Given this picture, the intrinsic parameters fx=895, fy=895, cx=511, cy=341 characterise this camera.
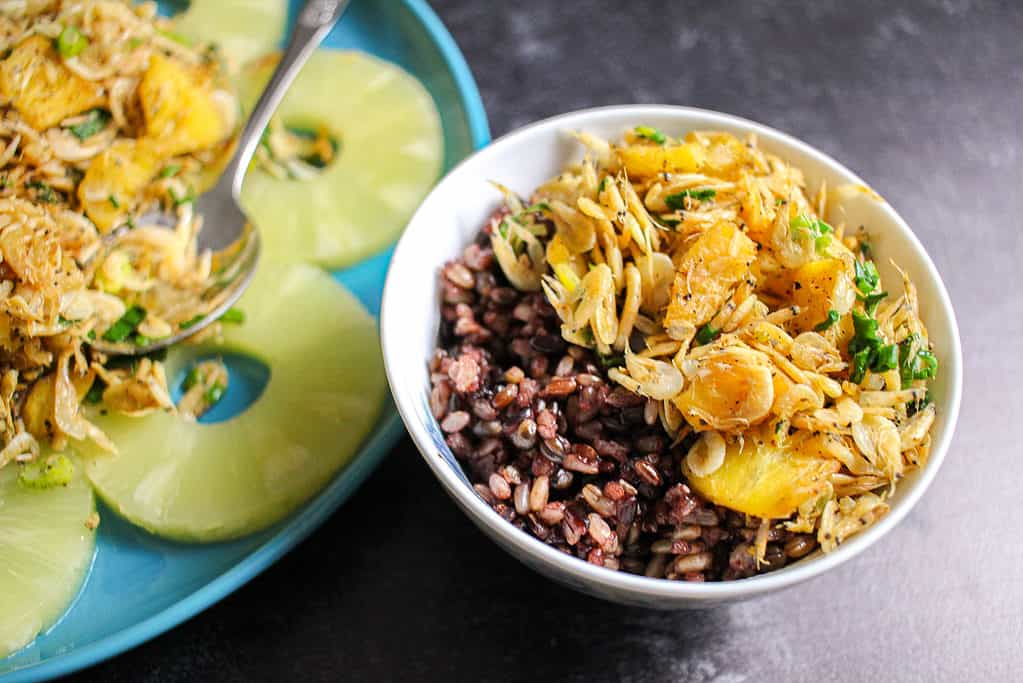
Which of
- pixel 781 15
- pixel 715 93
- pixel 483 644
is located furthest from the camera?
pixel 781 15

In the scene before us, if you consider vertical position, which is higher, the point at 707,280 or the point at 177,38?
the point at 707,280

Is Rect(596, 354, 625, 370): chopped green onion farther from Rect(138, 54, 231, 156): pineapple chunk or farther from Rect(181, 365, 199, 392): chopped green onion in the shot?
Rect(138, 54, 231, 156): pineapple chunk

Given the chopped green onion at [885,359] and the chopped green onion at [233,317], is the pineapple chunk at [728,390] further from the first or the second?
the chopped green onion at [233,317]

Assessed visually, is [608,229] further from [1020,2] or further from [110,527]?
[1020,2]

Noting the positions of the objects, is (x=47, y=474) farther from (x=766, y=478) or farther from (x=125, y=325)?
(x=766, y=478)

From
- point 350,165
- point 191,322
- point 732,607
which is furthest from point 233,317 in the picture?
point 732,607

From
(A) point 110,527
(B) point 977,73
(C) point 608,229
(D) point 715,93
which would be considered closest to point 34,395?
(A) point 110,527
